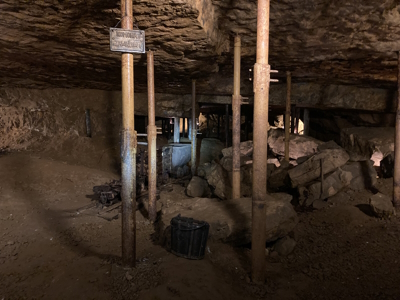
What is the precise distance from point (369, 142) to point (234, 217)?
7.96 meters

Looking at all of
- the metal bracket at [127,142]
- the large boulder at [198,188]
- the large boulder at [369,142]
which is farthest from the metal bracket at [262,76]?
the large boulder at [369,142]

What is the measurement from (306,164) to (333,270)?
4.75m

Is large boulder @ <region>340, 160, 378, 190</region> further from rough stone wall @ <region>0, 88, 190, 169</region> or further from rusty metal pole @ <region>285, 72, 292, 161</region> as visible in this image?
rough stone wall @ <region>0, 88, 190, 169</region>

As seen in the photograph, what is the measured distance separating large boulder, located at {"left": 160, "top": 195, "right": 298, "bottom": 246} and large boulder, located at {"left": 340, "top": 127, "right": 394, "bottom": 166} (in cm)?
522

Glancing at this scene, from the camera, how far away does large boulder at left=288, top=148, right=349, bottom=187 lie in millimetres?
8945

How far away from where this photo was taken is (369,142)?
432 inches

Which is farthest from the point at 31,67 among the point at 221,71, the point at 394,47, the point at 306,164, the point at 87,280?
the point at 394,47

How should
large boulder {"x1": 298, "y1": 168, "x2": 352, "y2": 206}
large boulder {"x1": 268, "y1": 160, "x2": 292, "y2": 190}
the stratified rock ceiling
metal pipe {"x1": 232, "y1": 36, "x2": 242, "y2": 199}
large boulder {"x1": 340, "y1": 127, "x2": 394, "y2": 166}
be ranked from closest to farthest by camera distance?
the stratified rock ceiling
metal pipe {"x1": 232, "y1": 36, "x2": 242, "y2": 199}
large boulder {"x1": 298, "y1": 168, "x2": 352, "y2": 206}
large boulder {"x1": 268, "y1": 160, "x2": 292, "y2": 190}
large boulder {"x1": 340, "y1": 127, "x2": 394, "y2": 166}

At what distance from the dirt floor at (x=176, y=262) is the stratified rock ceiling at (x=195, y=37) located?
→ 403 centimetres

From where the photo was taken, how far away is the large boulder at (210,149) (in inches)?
606

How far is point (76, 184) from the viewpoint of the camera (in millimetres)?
10117

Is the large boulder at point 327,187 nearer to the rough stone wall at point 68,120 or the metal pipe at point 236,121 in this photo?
the metal pipe at point 236,121

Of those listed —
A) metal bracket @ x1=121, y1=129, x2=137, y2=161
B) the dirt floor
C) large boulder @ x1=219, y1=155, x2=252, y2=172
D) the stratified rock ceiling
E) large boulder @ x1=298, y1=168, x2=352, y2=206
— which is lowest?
the dirt floor

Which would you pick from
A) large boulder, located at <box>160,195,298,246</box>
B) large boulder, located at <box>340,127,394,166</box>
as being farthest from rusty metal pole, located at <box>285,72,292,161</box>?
large boulder, located at <box>160,195,298,246</box>
